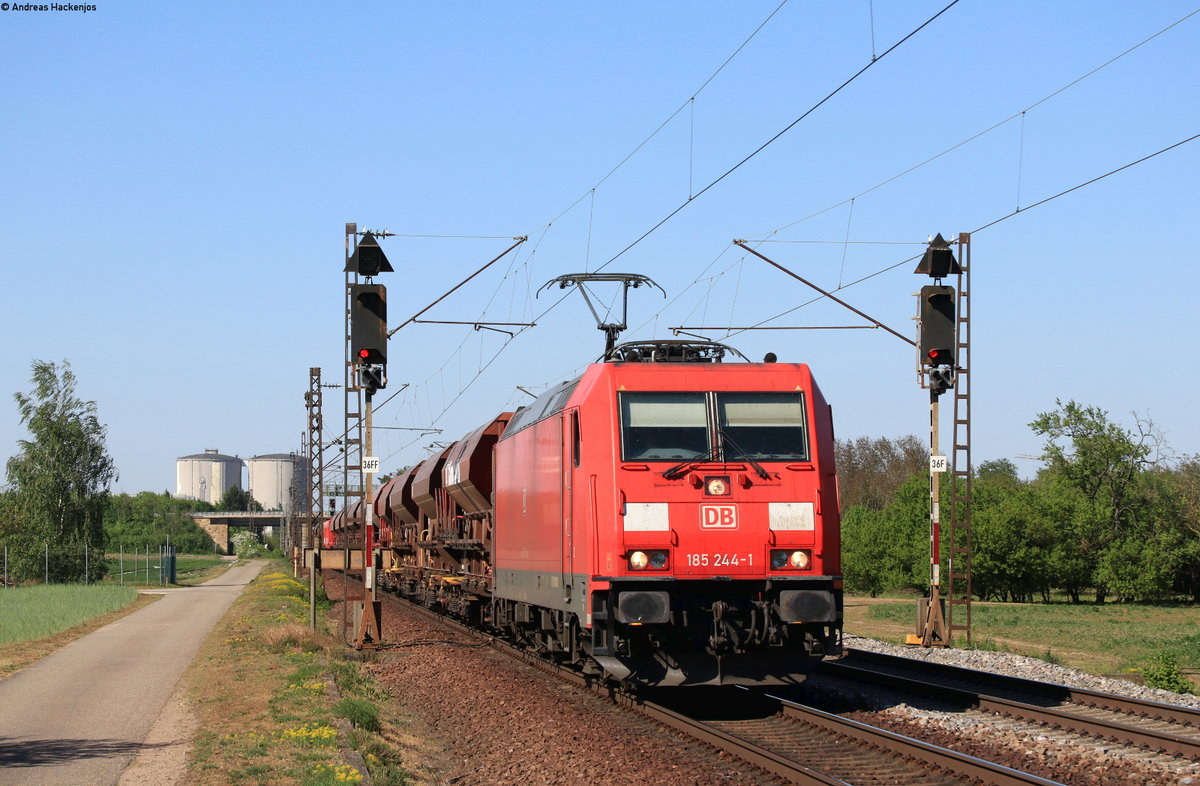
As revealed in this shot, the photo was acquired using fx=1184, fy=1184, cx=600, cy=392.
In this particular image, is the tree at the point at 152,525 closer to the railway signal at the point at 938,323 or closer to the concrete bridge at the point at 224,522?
the concrete bridge at the point at 224,522

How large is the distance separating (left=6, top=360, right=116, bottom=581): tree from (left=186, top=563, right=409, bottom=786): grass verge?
1679 inches

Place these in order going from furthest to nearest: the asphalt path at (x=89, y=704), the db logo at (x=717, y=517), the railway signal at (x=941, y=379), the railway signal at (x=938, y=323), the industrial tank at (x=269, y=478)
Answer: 1. the industrial tank at (x=269, y=478)
2. the railway signal at (x=941, y=379)
3. the railway signal at (x=938, y=323)
4. the db logo at (x=717, y=517)
5. the asphalt path at (x=89, y=704)

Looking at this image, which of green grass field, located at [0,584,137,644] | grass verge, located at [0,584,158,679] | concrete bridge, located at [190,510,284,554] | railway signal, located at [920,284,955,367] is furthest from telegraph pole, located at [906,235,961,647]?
concrete bridge, located at [190,510,284,554]

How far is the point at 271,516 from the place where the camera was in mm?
167625

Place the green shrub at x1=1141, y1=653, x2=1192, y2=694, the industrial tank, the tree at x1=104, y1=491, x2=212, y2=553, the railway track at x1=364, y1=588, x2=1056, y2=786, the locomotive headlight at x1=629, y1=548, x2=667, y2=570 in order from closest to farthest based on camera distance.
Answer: the railway track at x1=364, y1=588, x2=1056, y2=786 → the locomotive headlight at x1=629, y1=548, x2=667, y2=570 → the green shrub at x1=1141, y1=653, x2=1192, y2=694 → the tree at x1=104, y1=491, x2=212, y2=553 → the industrial tank

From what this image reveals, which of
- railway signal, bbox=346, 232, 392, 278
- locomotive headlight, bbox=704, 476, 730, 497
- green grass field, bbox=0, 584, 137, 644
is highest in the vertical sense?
railway signal, bbox=346, 232, 392, 278

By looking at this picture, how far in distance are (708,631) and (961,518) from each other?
153 feet

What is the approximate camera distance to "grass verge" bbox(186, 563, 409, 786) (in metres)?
9.95

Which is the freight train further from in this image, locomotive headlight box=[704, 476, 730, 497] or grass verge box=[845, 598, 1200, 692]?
grass verge box=[845, 598, 1200, 692]

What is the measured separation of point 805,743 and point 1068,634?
21.1 m

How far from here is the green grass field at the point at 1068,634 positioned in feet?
72.4

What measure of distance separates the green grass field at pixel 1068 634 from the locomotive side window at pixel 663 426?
30.4 ft

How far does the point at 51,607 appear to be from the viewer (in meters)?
37.3

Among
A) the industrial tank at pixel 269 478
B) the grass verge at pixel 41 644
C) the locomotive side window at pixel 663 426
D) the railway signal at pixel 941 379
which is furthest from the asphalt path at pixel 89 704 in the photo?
the industrial tank at pixel 269 478
